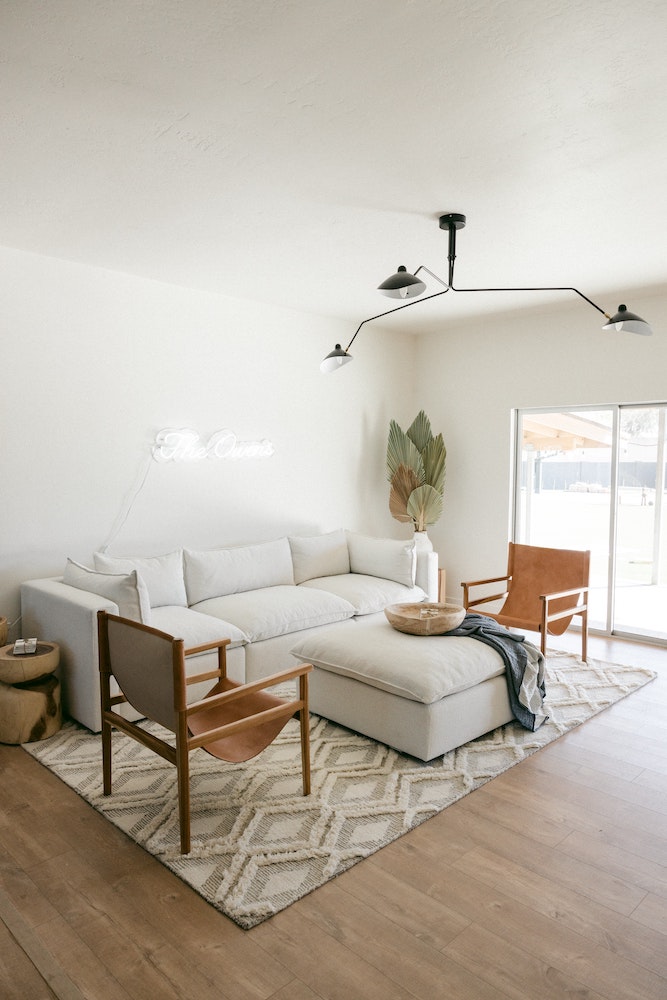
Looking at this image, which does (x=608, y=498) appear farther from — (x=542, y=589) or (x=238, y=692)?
(x=238, y=692)

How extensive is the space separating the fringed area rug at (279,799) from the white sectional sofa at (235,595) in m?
0.56

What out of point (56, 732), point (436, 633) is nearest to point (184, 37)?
point (436, 633)

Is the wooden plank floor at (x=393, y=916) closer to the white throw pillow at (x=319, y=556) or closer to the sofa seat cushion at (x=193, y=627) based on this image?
the sofa seat cushion at (x=193, y=627)

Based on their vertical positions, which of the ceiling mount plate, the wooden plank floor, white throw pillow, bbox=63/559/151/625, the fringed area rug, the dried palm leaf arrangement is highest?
the ceiling mount plate

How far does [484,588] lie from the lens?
20.8 feet

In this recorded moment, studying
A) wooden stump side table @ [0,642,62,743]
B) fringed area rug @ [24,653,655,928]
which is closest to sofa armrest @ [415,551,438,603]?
fringed area rug @ [24,653,655,928]

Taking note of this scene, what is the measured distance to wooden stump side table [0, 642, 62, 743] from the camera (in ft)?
10.9

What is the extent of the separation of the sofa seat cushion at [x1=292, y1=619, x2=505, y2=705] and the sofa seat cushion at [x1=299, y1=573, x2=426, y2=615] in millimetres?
1104

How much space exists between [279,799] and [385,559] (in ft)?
9.09

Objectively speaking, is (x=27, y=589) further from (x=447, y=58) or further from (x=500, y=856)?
(x=447, y=58)

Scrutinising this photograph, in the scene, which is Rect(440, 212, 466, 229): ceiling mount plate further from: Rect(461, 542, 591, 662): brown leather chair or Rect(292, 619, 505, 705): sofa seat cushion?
Rect(461, 542, 591, 662): brown leather chair

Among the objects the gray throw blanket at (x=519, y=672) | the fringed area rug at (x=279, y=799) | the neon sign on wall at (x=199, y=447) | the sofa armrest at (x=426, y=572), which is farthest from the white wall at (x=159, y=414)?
the gray throw blanket at (x=519, y=672)

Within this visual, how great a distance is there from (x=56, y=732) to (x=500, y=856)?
2.34 meters

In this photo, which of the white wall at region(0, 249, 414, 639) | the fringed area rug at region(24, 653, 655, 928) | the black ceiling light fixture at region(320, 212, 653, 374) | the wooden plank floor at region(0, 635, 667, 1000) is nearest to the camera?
the wooden plank floor at region(0, 635, 667, 1000)
